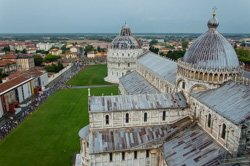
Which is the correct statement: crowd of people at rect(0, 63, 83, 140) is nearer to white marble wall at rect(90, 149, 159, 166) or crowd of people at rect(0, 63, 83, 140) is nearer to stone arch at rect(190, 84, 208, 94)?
white marble wall at rect(90, 149, 159, 166)

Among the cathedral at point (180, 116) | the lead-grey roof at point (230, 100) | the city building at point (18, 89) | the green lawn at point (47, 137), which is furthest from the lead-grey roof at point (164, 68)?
the city building at point (18, 89)

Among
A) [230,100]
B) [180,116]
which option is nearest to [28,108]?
[180,116]

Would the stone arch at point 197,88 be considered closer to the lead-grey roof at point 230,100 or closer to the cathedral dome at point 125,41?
the lead-grey roof at point 230,100

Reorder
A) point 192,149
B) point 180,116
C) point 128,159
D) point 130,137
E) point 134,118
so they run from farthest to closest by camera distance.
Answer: point 180,116
point 134,118
point 130,137
point 128,159
point 192,149

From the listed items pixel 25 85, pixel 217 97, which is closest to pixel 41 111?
pixel 25 85

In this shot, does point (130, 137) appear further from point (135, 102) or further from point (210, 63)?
point (210, 63)

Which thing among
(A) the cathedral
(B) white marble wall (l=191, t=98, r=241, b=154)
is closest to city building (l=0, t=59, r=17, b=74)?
(A) the cathedral

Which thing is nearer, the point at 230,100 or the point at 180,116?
the point at 230,100

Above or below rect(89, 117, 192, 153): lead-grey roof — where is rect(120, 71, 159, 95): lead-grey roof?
above
